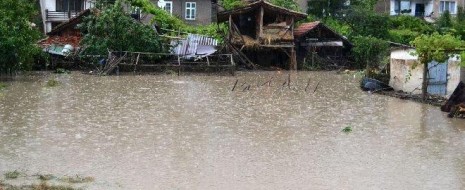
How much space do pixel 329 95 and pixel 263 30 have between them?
14.9m

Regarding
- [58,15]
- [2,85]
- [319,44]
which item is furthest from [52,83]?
[58,15]

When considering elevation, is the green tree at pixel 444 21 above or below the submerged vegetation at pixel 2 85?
above

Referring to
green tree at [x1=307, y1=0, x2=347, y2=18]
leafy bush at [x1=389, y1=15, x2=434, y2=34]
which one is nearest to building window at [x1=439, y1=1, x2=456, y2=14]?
leafy bush at [x1=389, y1=15, x2=434, y2=34]

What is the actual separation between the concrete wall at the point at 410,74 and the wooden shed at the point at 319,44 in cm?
1504

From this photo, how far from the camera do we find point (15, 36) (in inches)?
1201

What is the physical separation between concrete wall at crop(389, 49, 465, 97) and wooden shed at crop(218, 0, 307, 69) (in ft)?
45.2

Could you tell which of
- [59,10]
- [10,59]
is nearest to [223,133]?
[10,59]

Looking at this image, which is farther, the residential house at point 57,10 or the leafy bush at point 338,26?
the leafy bush at point 338,26

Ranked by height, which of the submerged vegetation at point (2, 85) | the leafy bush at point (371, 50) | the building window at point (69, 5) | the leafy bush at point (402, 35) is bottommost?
the submerged vegetation at point (2, 85)

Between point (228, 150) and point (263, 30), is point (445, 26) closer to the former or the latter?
point (263, 30)

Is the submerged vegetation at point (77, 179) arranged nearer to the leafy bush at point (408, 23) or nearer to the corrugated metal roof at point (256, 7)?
the corrugated metal roof at point (256, 7)

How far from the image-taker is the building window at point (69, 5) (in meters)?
49.7

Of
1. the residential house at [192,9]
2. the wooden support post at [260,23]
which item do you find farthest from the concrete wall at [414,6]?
the wooden support post at [260,23]

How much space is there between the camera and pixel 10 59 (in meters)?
30.9
